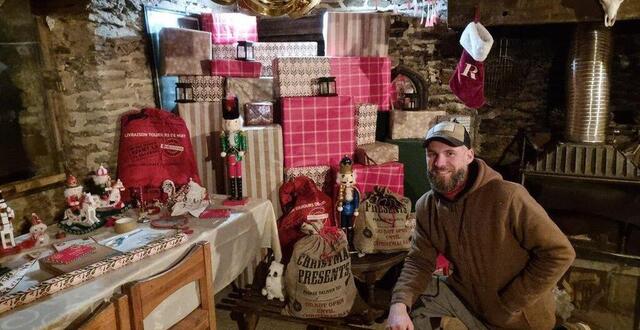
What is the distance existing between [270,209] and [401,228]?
3.45 feet

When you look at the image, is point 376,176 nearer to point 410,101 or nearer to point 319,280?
point 410,101

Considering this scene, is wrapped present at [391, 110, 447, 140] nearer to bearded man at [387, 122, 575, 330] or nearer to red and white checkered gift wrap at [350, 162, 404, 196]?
red and white checkered gift wrap at [350, 162, 404, 196]

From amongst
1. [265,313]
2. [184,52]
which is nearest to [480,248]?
[265,313]

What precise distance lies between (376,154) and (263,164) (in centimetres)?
108

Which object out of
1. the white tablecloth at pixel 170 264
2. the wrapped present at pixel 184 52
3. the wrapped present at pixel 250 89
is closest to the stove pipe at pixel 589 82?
the wrapped present at pixel 250 89

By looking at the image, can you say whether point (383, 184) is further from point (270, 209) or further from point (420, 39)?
point (420, 39)

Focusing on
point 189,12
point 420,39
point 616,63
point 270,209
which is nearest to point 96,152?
point 270,209

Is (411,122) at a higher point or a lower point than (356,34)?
lower

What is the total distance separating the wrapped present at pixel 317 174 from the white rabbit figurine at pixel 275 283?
1092mm

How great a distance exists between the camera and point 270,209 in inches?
122

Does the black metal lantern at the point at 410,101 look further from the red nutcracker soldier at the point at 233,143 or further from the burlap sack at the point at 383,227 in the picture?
the red nutcracker soldier at the point at 233,143

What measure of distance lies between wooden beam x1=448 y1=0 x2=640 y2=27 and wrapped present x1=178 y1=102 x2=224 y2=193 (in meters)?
2.32

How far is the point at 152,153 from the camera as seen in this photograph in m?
3.18

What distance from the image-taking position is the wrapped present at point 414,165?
430 centimetres
